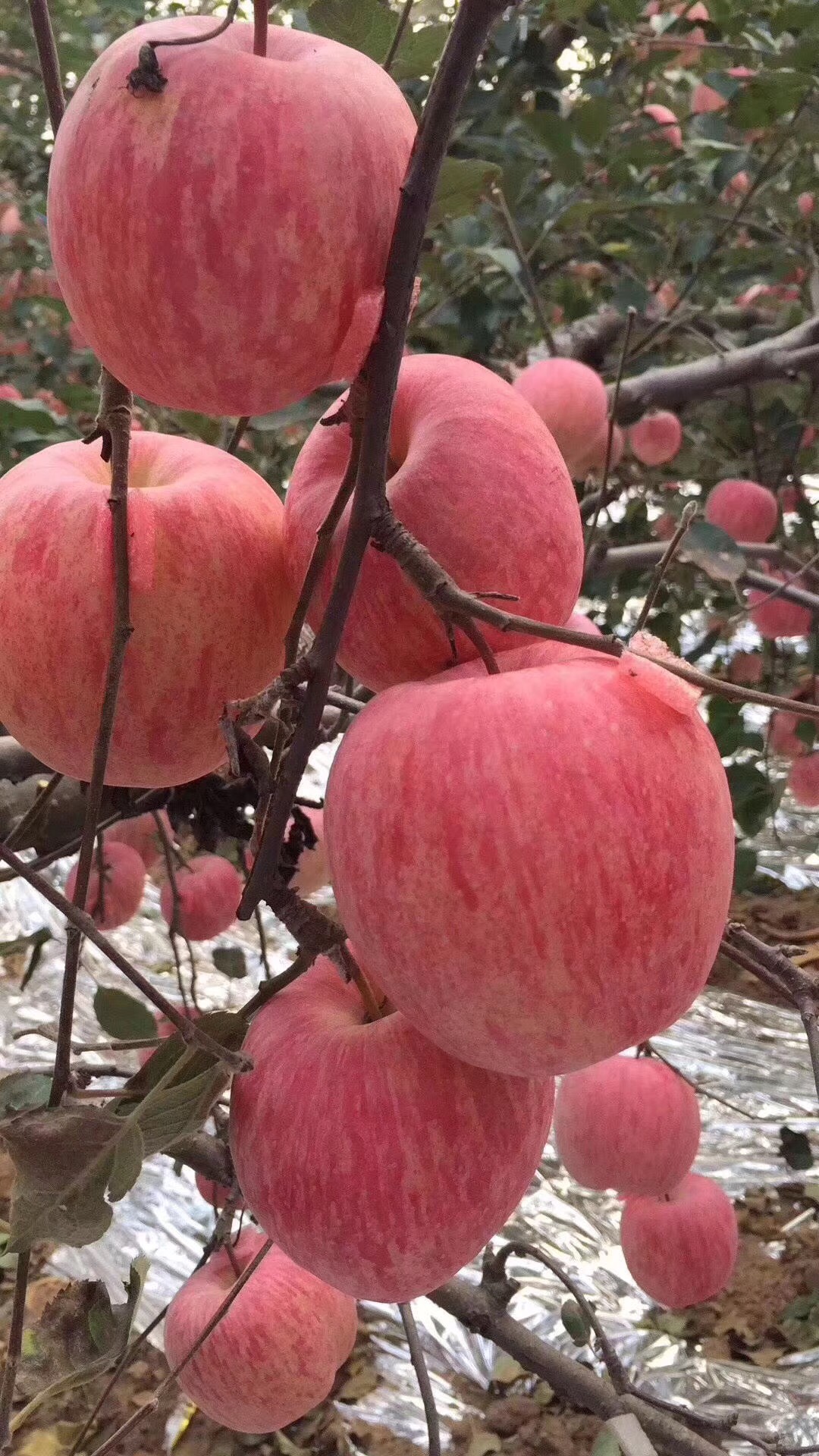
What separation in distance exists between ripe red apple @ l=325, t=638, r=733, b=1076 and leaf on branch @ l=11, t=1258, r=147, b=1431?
12.0 inches

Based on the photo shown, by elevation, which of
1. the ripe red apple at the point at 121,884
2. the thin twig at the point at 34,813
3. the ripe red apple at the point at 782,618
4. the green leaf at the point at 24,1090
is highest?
the thin twig at the point at 34,813

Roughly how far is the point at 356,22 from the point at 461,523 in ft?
1.06

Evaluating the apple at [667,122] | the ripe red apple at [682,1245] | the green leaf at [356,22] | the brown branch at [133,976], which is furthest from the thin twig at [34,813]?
the apple at [667,122]

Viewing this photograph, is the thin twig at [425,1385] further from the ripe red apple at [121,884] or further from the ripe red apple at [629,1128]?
the ripe red apple at [121,884]

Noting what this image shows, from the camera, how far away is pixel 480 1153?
0.40 metres

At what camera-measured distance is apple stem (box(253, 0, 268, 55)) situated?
0.32 meters

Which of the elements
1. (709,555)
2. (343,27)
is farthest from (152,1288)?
(343,27)

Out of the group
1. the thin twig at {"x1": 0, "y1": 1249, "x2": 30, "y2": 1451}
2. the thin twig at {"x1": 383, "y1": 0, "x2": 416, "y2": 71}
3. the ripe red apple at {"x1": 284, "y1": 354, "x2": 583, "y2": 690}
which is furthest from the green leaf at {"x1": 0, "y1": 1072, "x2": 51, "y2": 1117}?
the thin twig at {"x1": 383, "y1": 0, "x2": 416, "y2": 71}

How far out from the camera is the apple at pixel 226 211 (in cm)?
31

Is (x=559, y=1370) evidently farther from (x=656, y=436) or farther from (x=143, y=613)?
(x=656, y=436)

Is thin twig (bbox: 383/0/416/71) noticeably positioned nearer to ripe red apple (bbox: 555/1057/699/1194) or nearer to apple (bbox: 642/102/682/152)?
ripe red apple (bbox: 555/1057/699/1194)

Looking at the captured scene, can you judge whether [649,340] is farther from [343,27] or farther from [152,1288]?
[152,1288]

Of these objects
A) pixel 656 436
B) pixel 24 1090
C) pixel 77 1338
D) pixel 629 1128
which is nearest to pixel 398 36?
pixel 24 1090

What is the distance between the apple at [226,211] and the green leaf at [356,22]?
0.71 ft
